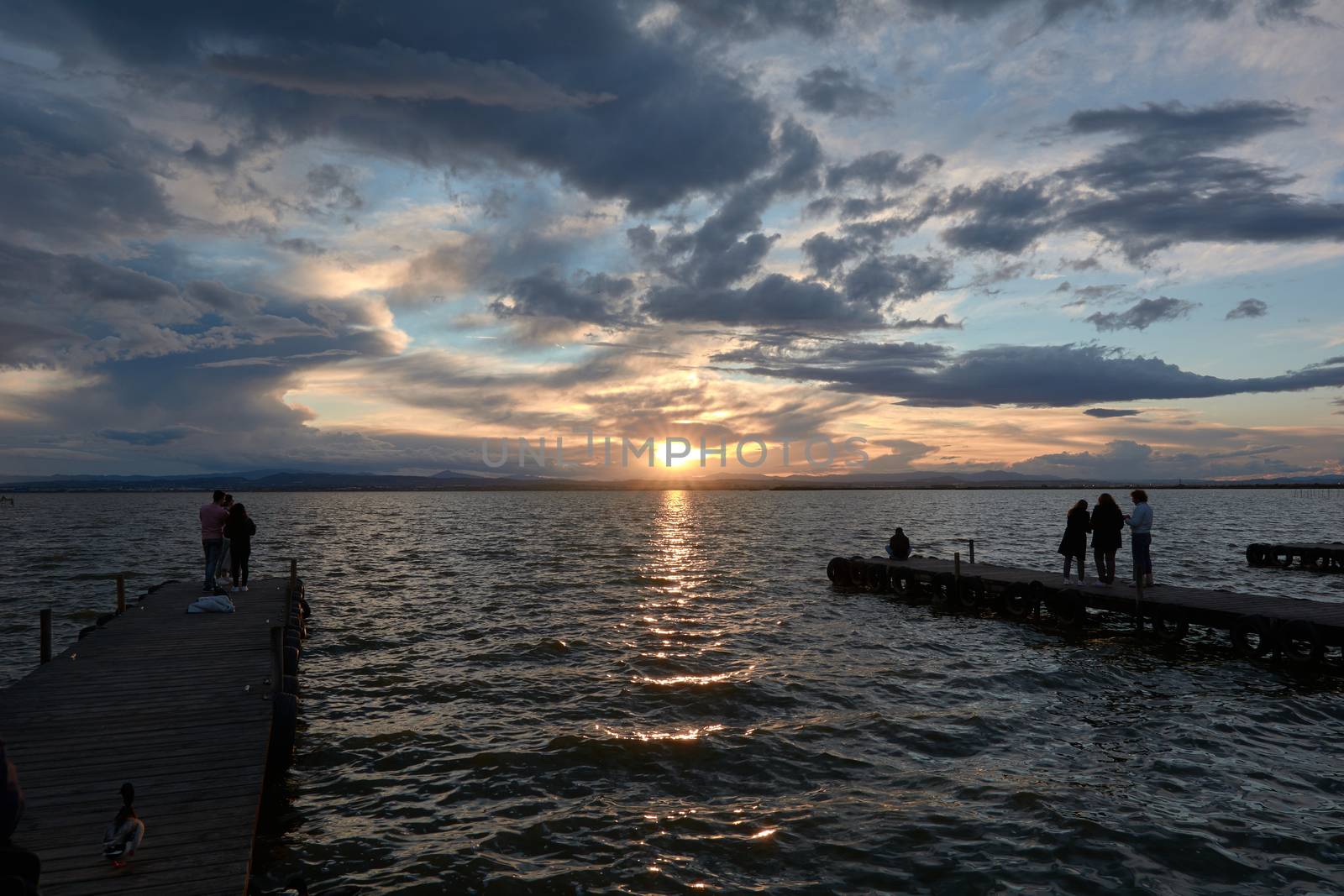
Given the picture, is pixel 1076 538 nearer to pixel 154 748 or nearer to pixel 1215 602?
pixel 1215 602

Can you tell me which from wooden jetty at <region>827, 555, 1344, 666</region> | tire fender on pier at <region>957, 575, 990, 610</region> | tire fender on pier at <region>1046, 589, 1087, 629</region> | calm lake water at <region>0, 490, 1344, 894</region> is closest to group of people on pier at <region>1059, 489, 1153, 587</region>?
wooden jetty at <region>827, 555, 1344, 666</region>

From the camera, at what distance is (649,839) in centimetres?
981

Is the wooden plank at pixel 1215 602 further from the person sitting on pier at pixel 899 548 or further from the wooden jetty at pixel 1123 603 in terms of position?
the person sitting on pier at pixel 899 548

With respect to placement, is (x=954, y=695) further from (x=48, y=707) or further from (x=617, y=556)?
(x=617, y=556)

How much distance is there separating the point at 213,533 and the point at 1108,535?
1005 inches

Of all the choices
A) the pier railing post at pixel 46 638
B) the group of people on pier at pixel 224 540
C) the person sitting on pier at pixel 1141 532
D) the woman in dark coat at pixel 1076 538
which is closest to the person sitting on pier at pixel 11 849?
the pier railing post at pixel 46 638

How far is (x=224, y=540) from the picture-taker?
22.2 metres

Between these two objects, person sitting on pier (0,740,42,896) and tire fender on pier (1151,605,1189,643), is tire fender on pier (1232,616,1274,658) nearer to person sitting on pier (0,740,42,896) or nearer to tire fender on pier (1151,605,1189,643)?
tire fender on pier (1151,605,1189,643)

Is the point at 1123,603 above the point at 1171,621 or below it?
above

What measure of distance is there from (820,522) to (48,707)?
81.3 m

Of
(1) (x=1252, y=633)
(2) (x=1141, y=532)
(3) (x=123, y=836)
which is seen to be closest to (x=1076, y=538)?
(2) (x=1141, y=532)

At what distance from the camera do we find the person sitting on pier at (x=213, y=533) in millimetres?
20328

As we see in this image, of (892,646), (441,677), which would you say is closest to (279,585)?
(441,677)

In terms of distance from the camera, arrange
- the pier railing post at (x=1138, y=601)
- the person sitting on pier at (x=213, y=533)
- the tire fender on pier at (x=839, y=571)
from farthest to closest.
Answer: the tire fender on pier at (x=839, y=571)
the pier railing post at (x=1138, y=601)
the person sitting on pier at (x=213, y=533)
